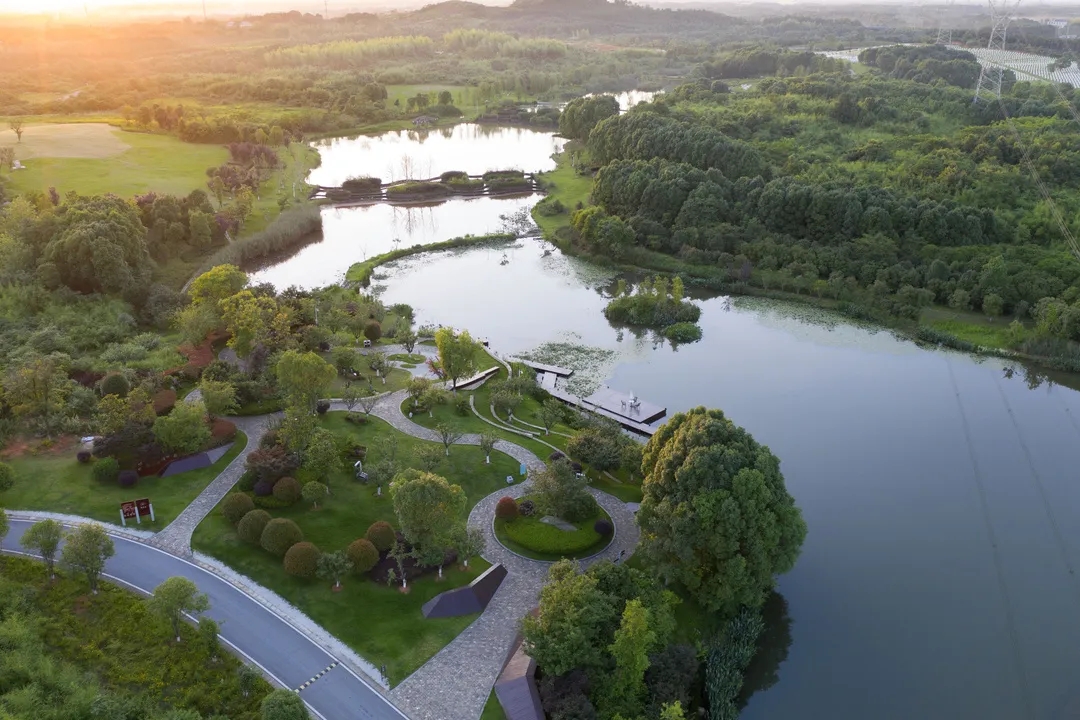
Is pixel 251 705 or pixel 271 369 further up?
pixel 271 369

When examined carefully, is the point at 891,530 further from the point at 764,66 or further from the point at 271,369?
the point at 764,66

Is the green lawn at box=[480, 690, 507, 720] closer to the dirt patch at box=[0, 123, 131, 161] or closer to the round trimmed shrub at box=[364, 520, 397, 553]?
the round trimmed shrub at box=[364, 520, 397, 553]

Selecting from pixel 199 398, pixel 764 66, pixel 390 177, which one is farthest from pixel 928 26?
pixel 199 398

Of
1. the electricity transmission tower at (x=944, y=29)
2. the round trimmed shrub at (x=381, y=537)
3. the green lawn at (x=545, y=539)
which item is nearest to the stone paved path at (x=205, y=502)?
the round trimmed shrub at (x=381, y=537)

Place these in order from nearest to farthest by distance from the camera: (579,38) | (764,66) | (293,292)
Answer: (293,292), (764,66), (579,38)

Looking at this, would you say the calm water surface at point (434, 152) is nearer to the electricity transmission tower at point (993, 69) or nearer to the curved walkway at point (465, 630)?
the electricity transmission tower at point (993, 69)

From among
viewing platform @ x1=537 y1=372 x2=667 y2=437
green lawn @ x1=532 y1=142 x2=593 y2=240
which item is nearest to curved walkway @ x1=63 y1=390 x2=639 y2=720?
viewing platform @ x1=537 y1=372 x2=667 y2=437

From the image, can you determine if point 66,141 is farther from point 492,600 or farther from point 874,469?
point 874,469
